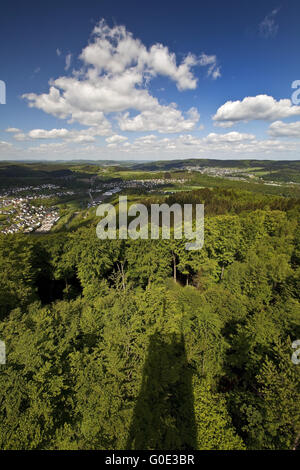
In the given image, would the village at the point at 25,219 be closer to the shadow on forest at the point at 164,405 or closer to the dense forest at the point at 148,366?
the dense forest at the point at 148,366

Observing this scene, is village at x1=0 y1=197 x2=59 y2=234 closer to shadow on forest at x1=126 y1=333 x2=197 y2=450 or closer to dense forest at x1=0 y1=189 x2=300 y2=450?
dense forest at x1=0 y1=189 x2=300 y2=450

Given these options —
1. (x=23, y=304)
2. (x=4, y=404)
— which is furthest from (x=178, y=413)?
(x=23, y=304)

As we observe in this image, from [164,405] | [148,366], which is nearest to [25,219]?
[148,366]

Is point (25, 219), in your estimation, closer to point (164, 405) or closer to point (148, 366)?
point (148, 366)

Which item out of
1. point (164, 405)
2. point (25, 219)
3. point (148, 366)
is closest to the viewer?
point (164, 405)

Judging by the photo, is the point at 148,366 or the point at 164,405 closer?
the point at 164,405

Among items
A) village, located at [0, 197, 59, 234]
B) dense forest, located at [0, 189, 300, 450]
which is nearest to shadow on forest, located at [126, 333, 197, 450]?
dense forest, located at [0, 189, 300, 450]
